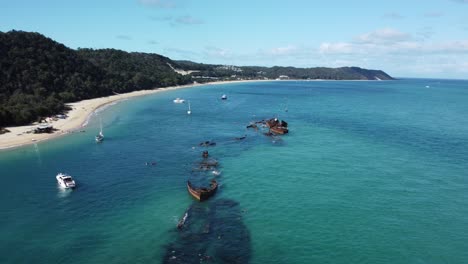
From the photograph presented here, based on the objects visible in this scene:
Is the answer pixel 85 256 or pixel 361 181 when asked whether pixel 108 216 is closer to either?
pixel 85 256

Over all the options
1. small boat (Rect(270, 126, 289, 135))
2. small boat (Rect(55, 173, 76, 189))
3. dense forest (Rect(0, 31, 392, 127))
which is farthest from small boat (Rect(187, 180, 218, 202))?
dense forest (Rect(0, 31, 392, 127))

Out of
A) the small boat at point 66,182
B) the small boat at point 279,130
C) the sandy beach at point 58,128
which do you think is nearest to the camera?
the small boat at point 66,182

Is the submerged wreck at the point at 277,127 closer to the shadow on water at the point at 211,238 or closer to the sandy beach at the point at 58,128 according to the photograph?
the shadow on water at the point at 211,238

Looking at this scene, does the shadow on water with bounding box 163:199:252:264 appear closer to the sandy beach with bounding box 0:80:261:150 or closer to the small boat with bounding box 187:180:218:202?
the small boat with bounding box 187:180:218:202

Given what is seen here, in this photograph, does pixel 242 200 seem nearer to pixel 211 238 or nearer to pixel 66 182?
pixel 211 238

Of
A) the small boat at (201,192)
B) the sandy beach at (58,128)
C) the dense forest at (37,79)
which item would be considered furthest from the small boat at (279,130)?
the dense forest at (37,79)

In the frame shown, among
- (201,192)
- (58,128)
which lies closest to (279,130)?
(201,192)

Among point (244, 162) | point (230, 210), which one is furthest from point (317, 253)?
point (244, 162)
